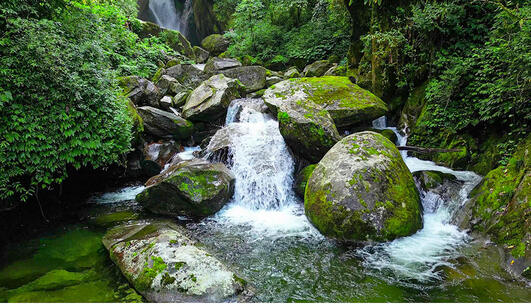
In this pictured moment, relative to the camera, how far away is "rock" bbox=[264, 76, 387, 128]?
29.2 ft

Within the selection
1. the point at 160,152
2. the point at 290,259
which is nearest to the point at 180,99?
the point at 160,152

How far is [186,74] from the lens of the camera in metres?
14.6

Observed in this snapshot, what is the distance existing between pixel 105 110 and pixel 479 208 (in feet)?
27.2

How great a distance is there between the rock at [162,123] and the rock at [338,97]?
11.4ft

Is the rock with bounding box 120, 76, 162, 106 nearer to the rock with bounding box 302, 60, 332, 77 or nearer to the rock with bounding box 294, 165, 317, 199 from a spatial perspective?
the rock with bounding box 294, 165, 317, 199

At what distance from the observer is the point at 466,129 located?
7.48 meters

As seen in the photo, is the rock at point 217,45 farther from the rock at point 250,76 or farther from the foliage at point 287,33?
the rock at point 250,76

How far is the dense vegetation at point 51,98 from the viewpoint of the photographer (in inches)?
203

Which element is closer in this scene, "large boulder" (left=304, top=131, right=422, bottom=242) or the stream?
the stream

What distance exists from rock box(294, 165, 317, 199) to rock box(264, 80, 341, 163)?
0.52 meters

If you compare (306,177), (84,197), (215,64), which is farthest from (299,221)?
(215,64)

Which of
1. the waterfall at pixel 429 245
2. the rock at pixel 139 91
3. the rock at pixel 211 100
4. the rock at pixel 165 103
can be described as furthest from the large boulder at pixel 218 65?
the waterfall at pixel 429 245

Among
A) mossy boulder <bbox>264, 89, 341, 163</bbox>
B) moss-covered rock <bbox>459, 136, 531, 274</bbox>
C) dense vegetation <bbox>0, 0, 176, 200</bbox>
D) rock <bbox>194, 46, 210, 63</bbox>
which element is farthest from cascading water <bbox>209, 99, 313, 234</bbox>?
rock <bbox>194, 46, 210, 63</bbox>

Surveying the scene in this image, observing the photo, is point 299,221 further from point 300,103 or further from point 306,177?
point 300,103
